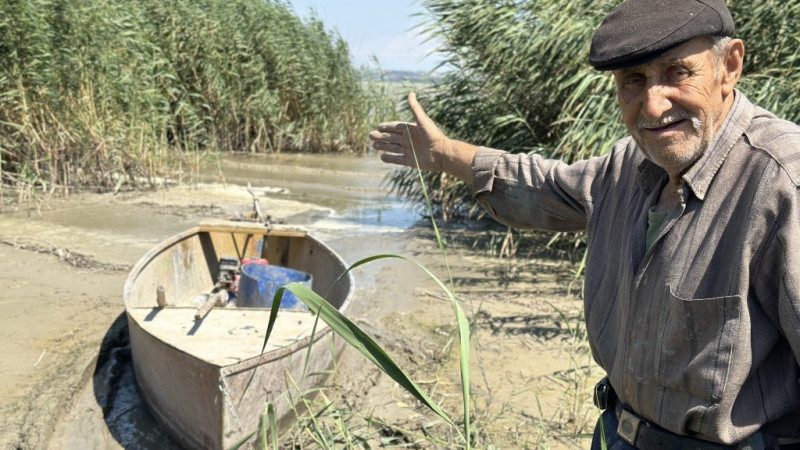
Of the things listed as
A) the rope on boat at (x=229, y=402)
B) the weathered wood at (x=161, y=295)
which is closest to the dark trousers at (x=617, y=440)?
the rope on boat at (x=229, y=402)

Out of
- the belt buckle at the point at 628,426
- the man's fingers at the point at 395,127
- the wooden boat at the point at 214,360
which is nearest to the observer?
the belt buckle at the point at 628,426

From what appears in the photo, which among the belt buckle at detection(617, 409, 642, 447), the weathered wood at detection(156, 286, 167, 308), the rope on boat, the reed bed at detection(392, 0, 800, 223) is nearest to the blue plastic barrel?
the weathered wood at detection(156, 286, 167, 308)

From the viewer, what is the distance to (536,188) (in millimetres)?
2098

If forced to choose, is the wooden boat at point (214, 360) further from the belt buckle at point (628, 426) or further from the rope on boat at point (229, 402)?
the belt buckle at point (628, 426)

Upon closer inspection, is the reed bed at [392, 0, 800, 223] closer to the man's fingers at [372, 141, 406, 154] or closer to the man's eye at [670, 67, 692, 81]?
the man's fingers at [372, 141, 406, 154]

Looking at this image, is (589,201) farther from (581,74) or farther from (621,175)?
(581,74)

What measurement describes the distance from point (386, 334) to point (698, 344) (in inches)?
174

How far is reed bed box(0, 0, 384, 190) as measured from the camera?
9.02 m

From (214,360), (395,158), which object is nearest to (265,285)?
(214,360)

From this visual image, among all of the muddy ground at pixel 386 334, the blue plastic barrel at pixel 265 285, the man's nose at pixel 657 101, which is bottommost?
the muddy ground at pixel 386 334

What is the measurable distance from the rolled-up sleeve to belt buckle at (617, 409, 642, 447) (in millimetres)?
504

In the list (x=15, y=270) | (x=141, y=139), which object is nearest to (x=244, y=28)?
(x=141, y=139)

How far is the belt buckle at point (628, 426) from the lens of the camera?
172cm

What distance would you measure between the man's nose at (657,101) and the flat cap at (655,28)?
0.22ft
